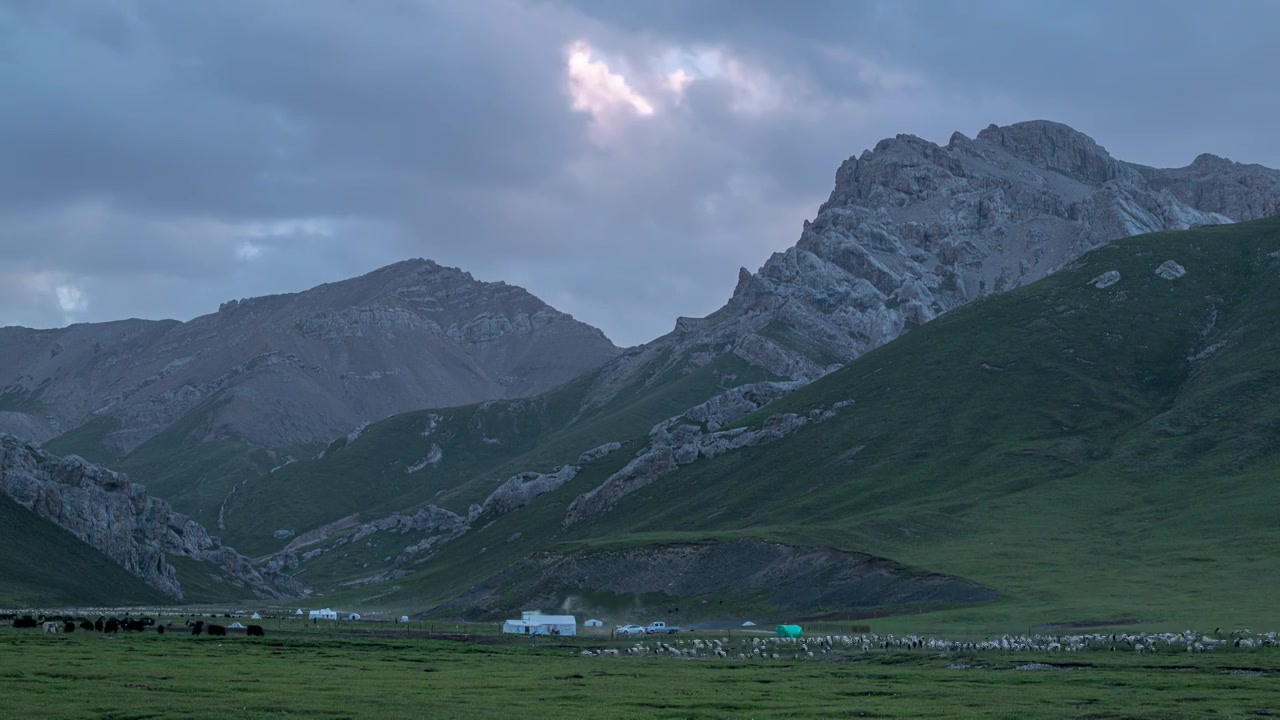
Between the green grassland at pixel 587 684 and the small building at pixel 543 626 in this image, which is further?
the small building at pixel 543 626

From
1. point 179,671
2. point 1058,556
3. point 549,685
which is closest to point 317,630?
point 179,671

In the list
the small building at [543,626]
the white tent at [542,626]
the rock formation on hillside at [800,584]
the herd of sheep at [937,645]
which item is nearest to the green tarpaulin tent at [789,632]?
the herd of sheep at [937,645]

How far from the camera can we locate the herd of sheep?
332ft

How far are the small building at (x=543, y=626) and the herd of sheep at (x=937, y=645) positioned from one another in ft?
79.9

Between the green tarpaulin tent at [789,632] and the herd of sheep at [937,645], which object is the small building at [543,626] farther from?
the green tarpaulin tent at [789,632]

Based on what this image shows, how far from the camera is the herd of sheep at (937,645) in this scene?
101 metres

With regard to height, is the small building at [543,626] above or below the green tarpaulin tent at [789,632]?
above

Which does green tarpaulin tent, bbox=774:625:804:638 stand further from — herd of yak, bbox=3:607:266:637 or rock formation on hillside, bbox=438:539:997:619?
herd of yak, bbox=3:607:266:637

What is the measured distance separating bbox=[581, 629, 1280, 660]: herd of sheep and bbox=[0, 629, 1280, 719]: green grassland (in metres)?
4.41

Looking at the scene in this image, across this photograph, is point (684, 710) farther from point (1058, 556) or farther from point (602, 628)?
point (1058, 556)

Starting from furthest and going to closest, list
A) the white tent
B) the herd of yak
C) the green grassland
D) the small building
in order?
the white tent, the small building, the herd of yak, the green grassland

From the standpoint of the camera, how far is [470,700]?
68.9m

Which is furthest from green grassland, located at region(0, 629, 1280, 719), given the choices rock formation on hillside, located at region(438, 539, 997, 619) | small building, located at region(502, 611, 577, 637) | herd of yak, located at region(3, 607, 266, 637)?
rock formation on hillside, located at region(438, 539, 997, 619)

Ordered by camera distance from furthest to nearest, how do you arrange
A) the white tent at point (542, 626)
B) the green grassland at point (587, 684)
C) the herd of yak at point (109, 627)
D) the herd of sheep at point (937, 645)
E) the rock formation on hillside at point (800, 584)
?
A: the rock formation on hillside at point (800, 584), the white tent at point (542, 626), the herd of yak at point (109, 627), the herd of sheep at point (937, 645), the green grassland at point (587, 684)
